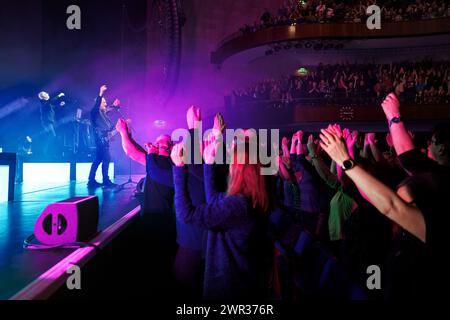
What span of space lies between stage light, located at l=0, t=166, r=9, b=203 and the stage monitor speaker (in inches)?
107

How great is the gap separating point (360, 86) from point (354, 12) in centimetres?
283

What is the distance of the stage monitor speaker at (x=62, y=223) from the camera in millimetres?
2244

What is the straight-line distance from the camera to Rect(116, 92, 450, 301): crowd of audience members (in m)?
1.40

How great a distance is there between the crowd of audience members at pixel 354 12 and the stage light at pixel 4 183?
11420mm

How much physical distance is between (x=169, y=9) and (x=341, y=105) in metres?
8.28

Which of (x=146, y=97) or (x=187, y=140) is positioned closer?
(x=187, y=140)

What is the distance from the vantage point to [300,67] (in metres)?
16.8

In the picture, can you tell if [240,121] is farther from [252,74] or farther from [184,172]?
[184,172]

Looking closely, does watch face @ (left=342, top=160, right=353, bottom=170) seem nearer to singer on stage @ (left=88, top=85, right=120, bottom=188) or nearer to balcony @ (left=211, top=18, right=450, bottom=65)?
singer on stage @ (left=88, top=85, right=120, bottom=188)

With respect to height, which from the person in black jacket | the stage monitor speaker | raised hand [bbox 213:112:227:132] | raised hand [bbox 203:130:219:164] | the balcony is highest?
the balcony

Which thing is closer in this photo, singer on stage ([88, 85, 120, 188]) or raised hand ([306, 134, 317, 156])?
raised hand ([306, 134, 317, 156])

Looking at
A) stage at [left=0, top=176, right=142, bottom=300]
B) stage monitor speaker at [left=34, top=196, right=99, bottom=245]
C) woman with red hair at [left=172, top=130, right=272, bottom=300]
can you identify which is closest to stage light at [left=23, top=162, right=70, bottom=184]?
stage at [left=0, top=176, right=142, bottom=300]
